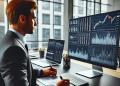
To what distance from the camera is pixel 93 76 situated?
157 centimetres

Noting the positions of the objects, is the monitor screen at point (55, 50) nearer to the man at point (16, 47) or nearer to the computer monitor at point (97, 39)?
the computer monitor at point (97, 39)

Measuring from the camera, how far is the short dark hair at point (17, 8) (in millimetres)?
1104

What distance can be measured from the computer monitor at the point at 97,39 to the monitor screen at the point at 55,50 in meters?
0.20

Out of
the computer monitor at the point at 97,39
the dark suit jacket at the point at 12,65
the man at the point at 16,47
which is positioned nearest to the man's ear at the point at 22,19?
the man at the point at 16,47

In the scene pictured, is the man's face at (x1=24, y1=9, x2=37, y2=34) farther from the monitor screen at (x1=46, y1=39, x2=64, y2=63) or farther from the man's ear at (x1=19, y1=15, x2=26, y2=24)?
the monitor screen at (x1=46, y1=39, x2=64, y2=63)

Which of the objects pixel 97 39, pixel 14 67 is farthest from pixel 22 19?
pixel 97 39

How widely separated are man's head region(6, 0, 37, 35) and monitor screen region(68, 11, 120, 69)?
580 mm

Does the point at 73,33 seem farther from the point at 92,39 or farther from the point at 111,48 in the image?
the point at 111,48

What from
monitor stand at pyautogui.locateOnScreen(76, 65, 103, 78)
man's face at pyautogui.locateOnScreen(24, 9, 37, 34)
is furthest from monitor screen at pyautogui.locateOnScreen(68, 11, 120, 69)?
man's face at pyautogui.locateOnScreen(24, 9, 37, 34)

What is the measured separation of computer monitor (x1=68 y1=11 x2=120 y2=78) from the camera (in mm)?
1341

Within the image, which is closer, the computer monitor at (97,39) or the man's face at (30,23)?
the man's face at (30,23)

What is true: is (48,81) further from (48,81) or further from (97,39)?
(97,39)

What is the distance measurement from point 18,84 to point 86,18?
94cm

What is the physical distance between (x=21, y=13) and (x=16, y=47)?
256 mm
